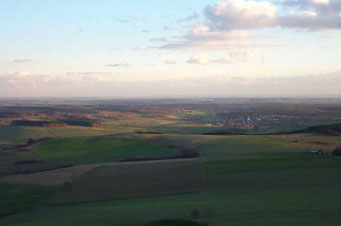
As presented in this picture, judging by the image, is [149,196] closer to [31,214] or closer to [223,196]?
[223,196]

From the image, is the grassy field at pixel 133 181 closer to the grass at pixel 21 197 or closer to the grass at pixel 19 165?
the grass at pixel 21 197

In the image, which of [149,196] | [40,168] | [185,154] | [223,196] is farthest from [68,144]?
[223,196]

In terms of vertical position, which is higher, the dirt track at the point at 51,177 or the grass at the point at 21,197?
the dirt track at the point at 51,177

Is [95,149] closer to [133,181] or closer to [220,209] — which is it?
[133,181]

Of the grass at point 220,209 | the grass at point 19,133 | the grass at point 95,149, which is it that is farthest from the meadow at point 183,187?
the grass at point 19,133

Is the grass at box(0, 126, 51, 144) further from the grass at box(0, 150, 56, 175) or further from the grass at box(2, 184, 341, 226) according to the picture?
the grass at box(2, 184, 341, 226)
